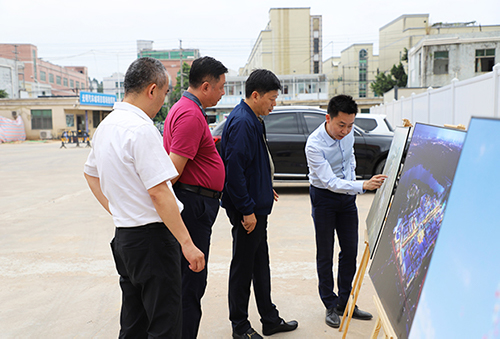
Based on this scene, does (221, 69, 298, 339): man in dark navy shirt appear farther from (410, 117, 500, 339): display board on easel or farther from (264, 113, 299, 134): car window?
(264, 113, 299, 134): car window

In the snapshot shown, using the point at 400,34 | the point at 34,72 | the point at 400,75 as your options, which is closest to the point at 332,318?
the point at 400,75

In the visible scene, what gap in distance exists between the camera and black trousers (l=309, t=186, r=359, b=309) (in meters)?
3.40

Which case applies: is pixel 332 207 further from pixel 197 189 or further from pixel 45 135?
pixel 45 135

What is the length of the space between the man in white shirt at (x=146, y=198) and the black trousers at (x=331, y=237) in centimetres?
152

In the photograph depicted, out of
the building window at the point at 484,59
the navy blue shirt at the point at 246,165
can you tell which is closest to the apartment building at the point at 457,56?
the building window at the point at 484,59

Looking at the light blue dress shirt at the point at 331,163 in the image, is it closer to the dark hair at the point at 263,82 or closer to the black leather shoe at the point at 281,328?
the dark hair at the point at 263,82

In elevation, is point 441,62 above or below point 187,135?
above

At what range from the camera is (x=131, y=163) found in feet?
6.65

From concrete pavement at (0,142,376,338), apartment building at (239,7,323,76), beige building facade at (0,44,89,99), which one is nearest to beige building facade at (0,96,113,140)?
beige building facade at (0,44,89,99)

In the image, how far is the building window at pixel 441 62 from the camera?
2947cm

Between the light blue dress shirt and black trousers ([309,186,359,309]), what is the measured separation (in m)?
0.13

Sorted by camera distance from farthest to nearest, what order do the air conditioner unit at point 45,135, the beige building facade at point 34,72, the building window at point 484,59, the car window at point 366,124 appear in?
the beige building facade at point 34,72, the air conditioner unit at point 45,135, the building window at point 484,59, the car window at point 366,124

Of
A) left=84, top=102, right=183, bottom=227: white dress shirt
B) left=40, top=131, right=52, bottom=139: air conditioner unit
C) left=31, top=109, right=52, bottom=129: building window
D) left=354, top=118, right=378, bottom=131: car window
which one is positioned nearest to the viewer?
left=84, top=102, right=183, bottom=227: white dress shirt

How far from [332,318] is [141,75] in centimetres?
237
